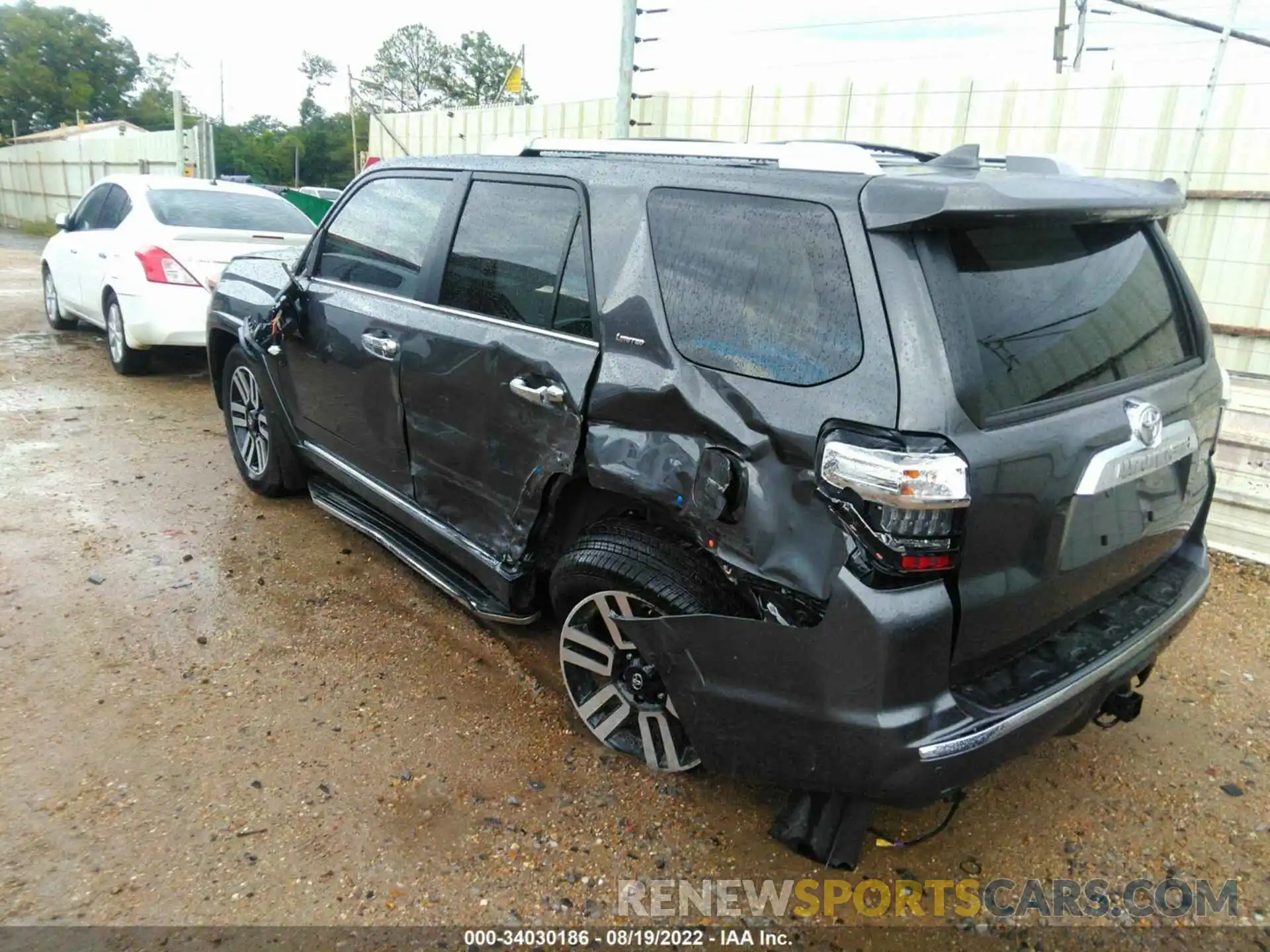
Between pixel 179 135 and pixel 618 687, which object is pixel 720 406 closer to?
pixel 618 687

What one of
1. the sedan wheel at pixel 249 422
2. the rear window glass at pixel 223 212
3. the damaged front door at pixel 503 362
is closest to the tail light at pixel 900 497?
the damaged front door at pixel 503 362

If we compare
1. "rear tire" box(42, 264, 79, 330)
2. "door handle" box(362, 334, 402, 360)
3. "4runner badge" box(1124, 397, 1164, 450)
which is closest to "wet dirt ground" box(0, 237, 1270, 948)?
"door handle" box(362, 334, 402, 360)

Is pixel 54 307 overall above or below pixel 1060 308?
below

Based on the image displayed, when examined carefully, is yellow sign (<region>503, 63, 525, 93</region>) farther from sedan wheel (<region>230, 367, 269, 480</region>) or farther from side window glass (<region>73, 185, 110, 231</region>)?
sedan wheel (<region>230, 367, 269, 480</region>)

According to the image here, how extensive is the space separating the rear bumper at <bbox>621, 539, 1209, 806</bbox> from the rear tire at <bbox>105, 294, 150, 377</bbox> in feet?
22.4

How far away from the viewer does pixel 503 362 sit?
3.04 m

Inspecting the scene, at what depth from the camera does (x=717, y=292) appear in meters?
2.43

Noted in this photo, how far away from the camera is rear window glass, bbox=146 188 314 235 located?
742 cm

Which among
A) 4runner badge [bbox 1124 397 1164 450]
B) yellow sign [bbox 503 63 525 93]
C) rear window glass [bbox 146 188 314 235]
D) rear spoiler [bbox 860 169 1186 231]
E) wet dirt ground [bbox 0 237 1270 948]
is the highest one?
yellow sign [bbox 503 63 525 93]

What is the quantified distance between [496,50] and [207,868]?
2913 inches

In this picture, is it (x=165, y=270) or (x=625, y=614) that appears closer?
(x=625, y=614)

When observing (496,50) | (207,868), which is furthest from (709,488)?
(496,50)

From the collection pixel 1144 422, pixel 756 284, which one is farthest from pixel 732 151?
pixel 1144 422

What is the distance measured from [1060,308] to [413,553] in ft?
8.40
